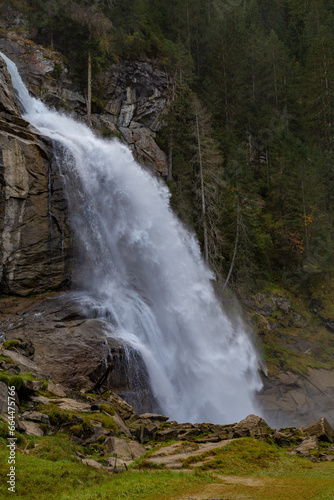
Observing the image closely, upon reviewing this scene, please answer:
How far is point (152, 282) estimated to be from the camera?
21703mm

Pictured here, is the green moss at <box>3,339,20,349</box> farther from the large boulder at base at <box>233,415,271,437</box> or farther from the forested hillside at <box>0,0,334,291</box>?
the forested hillside at <box>0,0,334,291</box>

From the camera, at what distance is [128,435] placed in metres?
10.2

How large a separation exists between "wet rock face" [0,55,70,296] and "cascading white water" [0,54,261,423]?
1102 millimetres

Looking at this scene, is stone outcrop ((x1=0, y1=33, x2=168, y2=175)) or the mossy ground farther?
stone outcrop ((x1=0, y1=33, x2=168, y2=175))

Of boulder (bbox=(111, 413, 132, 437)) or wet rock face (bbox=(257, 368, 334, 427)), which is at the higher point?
wet rock face (bbox=(257, 368, 334, 427))

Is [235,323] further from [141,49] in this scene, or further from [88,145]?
[141,49]

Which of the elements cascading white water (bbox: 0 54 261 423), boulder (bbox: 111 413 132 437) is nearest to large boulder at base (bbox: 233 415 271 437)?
boulder (bbox: 111 413 132 437)

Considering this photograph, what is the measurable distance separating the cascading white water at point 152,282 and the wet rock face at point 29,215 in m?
1.10

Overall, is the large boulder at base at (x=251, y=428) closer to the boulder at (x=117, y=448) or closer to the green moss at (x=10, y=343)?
the boulder at (x=117, y=448)

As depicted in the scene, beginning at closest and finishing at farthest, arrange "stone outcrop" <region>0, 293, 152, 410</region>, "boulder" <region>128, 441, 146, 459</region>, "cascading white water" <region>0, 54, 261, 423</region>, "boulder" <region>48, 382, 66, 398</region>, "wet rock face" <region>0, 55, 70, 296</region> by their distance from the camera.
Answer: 1. "boulder" <region>128, 441, 146, 459</region>
2. "boulder" <region>48, 382, 66, 398</region>
3. "stone outcrop" <region>0, 293, 152, 410</region>
4. "cascading white water" <region>0, 54, 261, 423</region>
5. "wet rock face" <region>0, 55, 70, 296</region>

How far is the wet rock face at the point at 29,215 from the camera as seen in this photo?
58.4 ft

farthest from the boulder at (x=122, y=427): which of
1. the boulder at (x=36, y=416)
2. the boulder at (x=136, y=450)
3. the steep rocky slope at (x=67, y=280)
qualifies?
the steep rocky slope at (x=67, y=280)

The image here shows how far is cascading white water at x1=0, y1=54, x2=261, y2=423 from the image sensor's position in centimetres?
1733

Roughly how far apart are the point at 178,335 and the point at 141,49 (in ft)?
94.4
